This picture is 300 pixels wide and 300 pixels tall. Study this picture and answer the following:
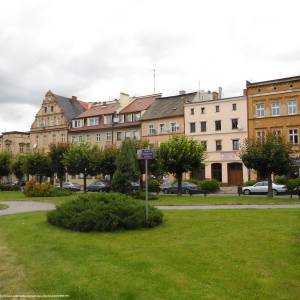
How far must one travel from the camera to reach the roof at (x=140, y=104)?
67562 mm

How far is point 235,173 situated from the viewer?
182ft

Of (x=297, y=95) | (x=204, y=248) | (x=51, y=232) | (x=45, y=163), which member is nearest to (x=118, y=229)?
(x=51, y=232)

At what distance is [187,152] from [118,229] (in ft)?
80.3

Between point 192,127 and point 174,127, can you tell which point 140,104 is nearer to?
point 174,127

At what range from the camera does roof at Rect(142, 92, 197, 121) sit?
203ft

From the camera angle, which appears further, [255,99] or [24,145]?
[24,145]

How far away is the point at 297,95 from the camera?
167 feet

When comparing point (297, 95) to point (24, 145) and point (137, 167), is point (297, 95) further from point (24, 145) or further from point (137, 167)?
point (24, 145)

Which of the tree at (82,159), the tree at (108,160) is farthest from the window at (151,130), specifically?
the tree at (108,160)

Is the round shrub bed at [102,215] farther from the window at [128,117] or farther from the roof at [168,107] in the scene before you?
the window at [128,117]

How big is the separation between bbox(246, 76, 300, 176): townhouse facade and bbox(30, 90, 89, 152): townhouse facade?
110 feet

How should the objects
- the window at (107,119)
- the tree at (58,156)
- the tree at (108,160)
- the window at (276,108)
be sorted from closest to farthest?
the tree at (108,160), the tree at (58,156), the window at (276,108), the window at (107,119)

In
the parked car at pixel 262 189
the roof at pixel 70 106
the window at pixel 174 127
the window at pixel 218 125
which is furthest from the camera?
the roof at pixel 70 106

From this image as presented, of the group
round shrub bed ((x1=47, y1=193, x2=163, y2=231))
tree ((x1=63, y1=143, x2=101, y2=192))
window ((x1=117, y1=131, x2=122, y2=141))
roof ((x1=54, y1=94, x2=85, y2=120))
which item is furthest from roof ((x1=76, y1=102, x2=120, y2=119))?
round shrub bed ((x1=47, y1=193, x2=163, y2=231))
